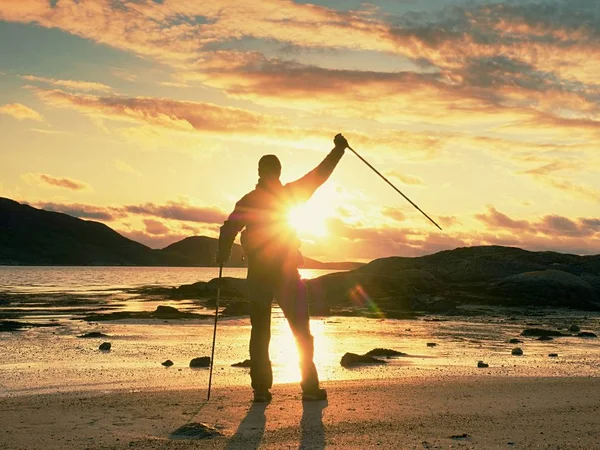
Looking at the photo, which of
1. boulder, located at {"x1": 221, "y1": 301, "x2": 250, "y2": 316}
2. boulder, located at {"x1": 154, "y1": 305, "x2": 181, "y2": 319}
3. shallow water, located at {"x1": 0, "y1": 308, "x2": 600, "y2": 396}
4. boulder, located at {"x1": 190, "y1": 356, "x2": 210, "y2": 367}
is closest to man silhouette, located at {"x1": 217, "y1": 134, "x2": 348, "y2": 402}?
shallow water, located at {"x1": 0, "y1": 308, "x2": 600, "y2": 396}

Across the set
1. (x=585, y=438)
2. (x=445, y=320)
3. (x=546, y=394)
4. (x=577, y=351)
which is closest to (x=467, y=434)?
(x=585, y=438)

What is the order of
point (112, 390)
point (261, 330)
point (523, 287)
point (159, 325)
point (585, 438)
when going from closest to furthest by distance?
point (585, 438) → point (261, 330) → point (112, 390) → point (159, 325) → point (523, 287)

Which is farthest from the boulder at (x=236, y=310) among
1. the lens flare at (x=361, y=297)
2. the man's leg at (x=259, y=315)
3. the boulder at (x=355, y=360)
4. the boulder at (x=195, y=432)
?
the boulder at (x=195, y=432)

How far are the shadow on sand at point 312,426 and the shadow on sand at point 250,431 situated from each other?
44 centimetres

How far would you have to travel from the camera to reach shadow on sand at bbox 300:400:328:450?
7752mm

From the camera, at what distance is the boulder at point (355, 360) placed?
51.2ft

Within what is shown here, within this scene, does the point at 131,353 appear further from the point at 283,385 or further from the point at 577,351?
the point at 577,351

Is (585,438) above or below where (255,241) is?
below

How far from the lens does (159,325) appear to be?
30.9 meters

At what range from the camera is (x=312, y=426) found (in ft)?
28.0

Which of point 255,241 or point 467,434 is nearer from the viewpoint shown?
point 467,434

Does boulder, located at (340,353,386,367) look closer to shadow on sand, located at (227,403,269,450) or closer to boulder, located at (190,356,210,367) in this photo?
boulder, located at (190,356,210,367)

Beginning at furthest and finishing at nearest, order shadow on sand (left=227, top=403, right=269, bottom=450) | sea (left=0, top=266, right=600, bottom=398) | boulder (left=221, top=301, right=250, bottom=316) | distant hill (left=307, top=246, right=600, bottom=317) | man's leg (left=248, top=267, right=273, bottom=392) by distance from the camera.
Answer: distant hill (left=307, top=246, right=600, bottom=317), boulder (left=221, top=301, right=250, bottom=316), sea (left=0, top=266, right=600, bottom=398), man's leg (left=248, top=267, right=273, bottom=392), shadow on sand (left=227, top=403, right=269, bottom=450)

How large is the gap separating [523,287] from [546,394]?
54120mm
